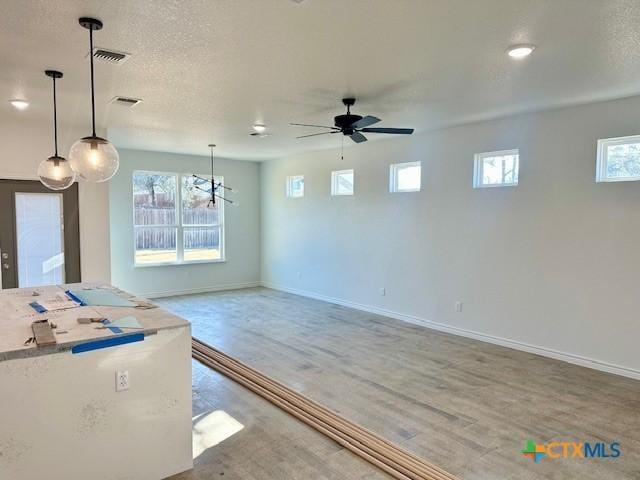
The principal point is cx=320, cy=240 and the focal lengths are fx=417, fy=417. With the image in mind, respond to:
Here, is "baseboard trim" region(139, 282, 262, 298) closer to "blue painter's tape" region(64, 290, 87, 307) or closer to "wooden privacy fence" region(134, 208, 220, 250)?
Answer: "wooden privacy fence" region(134, 208, 220, 250)

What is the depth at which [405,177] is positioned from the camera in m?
6.28

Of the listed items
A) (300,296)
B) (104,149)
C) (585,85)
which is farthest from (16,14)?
(300,296)

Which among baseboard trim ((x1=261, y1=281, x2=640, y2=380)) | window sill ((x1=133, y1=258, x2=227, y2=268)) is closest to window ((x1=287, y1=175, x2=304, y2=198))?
window sill ((x1=133, y1=258, x2=227, y2=268))

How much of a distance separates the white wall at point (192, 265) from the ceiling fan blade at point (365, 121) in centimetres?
505

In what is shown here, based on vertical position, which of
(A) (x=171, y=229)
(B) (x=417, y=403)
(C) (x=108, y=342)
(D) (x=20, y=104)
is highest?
(D) (x=20, y=104)

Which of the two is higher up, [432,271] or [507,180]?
[507,180]

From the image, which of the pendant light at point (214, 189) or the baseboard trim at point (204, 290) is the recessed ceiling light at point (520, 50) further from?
the baseboard trim at point (204, 290)

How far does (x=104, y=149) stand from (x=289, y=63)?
1483 mm

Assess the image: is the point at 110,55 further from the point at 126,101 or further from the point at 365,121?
the point at 365,121

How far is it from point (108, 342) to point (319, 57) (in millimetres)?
2345

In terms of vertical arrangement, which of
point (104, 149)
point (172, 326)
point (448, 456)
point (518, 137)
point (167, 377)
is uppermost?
point (518, 137)

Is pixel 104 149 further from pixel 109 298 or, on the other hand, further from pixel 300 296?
pixel 300 296

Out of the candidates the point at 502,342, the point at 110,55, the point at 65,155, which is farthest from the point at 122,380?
the point at 502,342

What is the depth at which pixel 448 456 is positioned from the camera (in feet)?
8.98
